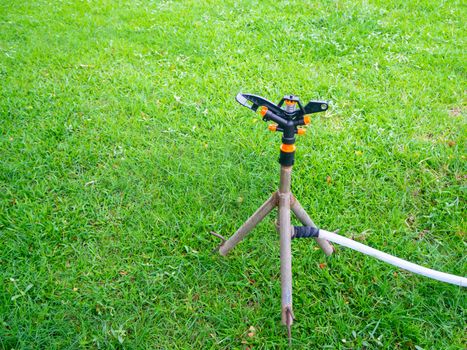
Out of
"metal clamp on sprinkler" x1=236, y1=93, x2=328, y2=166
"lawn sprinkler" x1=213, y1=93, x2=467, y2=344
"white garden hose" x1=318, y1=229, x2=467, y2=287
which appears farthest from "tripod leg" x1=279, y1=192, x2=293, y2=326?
"metal clamp on sprinkler" x1=236, y1=93, x2=328, y2=166

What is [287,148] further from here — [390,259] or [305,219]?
[390,259]

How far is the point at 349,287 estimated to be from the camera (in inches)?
91.0

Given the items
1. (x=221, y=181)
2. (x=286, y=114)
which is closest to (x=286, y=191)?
(x=286, y=114)

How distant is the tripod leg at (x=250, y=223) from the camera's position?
82.4 inches

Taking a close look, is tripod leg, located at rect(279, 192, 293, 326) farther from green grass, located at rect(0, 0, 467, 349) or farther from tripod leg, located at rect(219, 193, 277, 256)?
green grass, located at rect(0, 0, 467, 349)

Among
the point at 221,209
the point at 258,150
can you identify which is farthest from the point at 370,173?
the point at 221,209

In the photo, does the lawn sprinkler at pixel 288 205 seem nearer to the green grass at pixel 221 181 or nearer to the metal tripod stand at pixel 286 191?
the metal tripod stand at pixel 286 191

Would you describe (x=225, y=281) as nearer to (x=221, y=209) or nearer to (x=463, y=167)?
(x=221, y=209)

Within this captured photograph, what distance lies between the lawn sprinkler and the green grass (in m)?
0.26

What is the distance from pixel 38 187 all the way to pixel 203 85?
1.96m

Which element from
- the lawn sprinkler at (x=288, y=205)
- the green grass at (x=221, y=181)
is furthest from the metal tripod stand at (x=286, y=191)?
the green grass at (x=221, y=181)

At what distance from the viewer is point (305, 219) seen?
220 cm

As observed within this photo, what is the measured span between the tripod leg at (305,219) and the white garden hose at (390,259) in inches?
6.3

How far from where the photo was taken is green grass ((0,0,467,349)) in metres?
2.19
